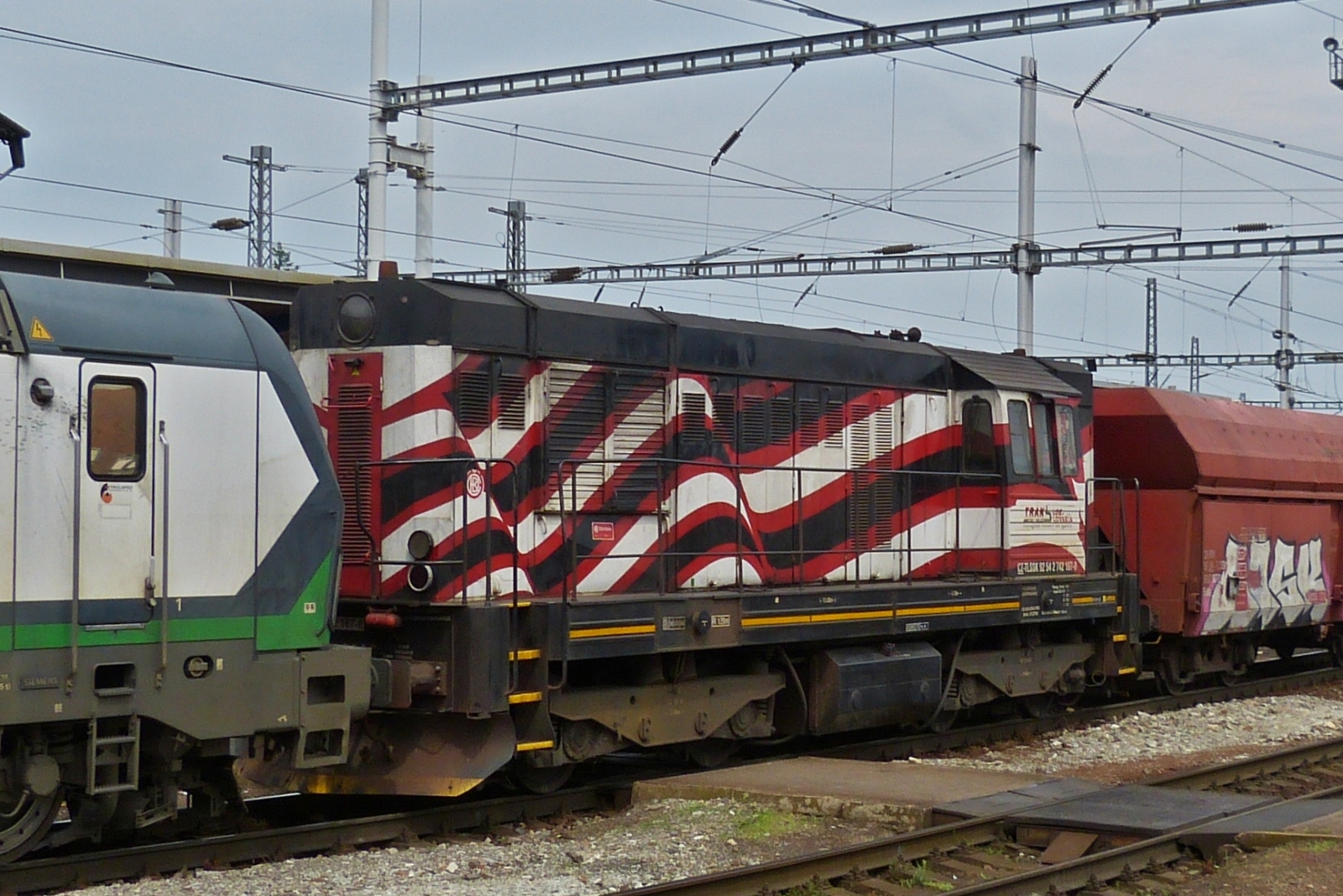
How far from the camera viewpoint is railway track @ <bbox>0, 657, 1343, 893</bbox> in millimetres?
8047

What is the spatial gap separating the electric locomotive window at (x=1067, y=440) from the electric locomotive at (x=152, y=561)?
8.64 meters

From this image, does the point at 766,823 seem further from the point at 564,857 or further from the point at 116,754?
the point at 116,754

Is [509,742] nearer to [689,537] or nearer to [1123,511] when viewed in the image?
[689,537]

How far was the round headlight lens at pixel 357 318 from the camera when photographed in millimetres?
10367

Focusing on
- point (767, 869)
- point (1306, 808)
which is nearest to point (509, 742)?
point (767, 869)

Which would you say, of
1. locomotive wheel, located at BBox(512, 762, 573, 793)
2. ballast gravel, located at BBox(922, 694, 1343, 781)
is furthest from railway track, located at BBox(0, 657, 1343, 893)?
ballast gravel, located at BBox(922, 694, 1343, 781)

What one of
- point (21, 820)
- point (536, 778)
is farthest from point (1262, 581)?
point (21, 820)

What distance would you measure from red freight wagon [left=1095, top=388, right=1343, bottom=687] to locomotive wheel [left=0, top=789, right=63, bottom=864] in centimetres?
1191

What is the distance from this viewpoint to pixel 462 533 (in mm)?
9992

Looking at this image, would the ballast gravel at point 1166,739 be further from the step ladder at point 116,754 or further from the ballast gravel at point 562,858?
the step ladder at point 116,754

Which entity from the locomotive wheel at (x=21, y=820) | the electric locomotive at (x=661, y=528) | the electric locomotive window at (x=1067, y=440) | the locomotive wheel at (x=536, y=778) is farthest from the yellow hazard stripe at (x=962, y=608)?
the locomotive wheel at (x=21, y=820)

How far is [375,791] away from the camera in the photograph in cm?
986

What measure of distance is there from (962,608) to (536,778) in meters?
4.82

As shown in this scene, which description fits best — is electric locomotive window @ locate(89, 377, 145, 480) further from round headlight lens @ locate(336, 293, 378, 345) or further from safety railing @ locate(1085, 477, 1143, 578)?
safety railing @ locate(1085, 477, 1143, 578)
